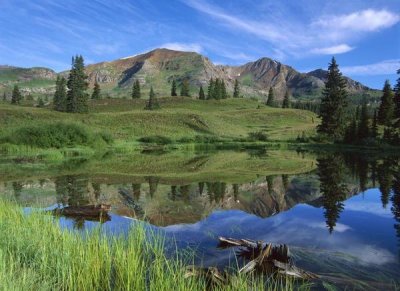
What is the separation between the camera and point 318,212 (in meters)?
16.4

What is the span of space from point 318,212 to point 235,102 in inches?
6045

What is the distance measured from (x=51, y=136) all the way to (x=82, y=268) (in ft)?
152

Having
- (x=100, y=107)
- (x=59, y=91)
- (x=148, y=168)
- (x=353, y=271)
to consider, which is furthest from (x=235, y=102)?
(x=353, y=271)

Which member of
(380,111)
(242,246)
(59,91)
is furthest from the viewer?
(59,91)

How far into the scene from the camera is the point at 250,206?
17406 millimetres

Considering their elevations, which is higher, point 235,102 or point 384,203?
point 235,102

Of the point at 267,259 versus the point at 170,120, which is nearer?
the point at 267,259

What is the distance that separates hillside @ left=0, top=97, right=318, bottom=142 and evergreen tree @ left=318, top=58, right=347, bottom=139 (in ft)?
32.7

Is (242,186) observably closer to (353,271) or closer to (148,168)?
(148,168)

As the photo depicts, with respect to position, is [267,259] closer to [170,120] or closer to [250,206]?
[250,206]

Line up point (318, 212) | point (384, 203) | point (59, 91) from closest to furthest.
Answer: point (318, 212)
point (384, 203)
point (59, 91)

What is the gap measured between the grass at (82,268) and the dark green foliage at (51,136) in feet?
141

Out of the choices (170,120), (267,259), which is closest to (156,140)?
(170,120)

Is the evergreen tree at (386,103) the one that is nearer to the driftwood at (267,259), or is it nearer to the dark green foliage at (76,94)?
the dark green foliage at (76,94)
